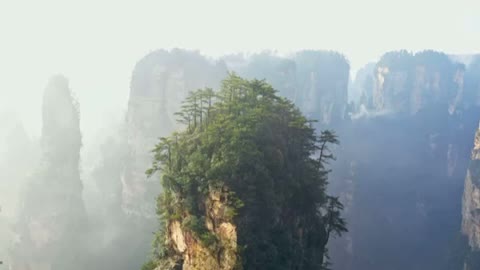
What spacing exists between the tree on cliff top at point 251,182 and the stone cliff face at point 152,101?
29.8 m

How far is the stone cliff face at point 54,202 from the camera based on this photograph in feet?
177

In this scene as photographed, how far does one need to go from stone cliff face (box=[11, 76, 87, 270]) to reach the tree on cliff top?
28.5 m

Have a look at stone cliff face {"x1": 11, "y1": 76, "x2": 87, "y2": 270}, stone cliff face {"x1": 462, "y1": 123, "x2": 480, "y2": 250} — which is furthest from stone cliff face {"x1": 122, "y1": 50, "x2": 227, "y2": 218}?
stone cliff face {"x1": 462, "y1": 123, "x2": 480, "y2": 250}

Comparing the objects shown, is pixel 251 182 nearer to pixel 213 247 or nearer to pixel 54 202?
pixel 213 247

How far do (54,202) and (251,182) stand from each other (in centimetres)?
3638

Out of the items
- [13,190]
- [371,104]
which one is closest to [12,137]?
[13,190]

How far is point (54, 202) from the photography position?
179 ft

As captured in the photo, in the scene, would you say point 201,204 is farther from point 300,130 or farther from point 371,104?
point 371,104

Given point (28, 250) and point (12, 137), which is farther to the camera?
point (12, 137)

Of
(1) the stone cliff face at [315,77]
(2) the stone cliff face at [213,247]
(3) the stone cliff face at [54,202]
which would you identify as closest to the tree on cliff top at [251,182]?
(2) the stone cliff face at [213,247]

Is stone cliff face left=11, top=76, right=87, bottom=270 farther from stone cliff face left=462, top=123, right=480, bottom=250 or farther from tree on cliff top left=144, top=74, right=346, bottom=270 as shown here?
stone cliff face left=462, top=123, right=480, bottom=250

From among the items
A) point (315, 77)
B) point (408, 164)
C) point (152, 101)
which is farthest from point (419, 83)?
point (152, 101)

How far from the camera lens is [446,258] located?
65375 mm

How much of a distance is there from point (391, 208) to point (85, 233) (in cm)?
4642
